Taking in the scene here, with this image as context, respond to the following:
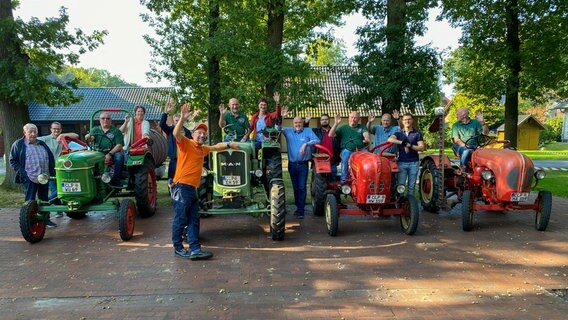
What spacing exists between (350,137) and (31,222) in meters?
5.18

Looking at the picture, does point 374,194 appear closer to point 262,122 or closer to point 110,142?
point 262,122

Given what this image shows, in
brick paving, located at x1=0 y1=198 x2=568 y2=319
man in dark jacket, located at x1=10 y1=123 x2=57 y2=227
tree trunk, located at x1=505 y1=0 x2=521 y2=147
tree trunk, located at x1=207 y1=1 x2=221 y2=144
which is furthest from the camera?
tree trunk, located at x1=505 y1=0 x2=521 y2=147

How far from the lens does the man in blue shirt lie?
7.48m

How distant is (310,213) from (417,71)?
4.13m

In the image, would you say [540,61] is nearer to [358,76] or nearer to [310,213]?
[358,76]

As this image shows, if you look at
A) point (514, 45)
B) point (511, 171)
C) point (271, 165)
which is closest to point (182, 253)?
point (271, 165)

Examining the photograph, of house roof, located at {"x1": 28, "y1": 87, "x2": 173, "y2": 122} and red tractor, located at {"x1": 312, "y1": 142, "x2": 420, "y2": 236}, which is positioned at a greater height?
house roof, located at {"x1": 28, "y1": 87, "x2": 173, "y2": 122}

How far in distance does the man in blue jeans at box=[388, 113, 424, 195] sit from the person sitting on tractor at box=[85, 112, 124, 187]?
4671 mm

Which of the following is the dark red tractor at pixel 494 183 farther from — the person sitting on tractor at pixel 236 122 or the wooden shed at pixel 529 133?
the wooden shed at pixel 529 133

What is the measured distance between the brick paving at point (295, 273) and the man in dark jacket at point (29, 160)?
83 cm

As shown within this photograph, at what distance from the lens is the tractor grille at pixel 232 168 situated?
652cm

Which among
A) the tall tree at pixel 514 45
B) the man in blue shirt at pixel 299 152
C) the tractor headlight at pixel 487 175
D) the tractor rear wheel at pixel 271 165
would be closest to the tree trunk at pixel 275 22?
the man in blue shirt at pixel 299 152

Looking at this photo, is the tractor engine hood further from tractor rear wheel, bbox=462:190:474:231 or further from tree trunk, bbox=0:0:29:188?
tree trunk, bbox=0:0:29:188

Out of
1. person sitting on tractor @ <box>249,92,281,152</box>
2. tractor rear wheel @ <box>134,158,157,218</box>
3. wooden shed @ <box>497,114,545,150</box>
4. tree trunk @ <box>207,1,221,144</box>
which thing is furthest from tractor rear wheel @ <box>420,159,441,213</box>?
wooden shed @ <box>497,114,545,150</box>
